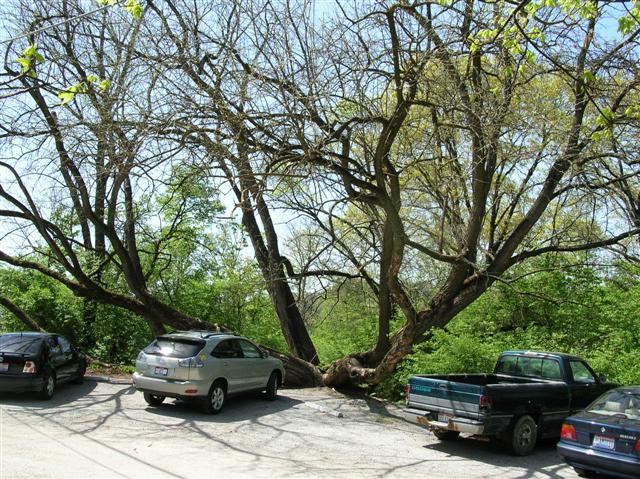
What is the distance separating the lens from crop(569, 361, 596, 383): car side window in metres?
11.3

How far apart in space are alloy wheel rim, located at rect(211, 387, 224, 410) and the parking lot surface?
0.80ft

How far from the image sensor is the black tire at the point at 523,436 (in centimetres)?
981

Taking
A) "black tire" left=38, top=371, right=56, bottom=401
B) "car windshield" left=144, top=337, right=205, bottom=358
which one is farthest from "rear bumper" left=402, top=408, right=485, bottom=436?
"black tire" left=38, top=371, right=56, bottom=401

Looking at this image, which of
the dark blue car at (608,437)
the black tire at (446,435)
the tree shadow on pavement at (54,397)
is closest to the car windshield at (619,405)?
the dark blue car at (608,437)

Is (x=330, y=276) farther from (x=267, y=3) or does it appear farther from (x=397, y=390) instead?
(x=267, y=3)

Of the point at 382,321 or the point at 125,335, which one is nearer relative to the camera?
the point at 382,321

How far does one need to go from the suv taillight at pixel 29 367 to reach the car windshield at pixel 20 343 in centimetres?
36

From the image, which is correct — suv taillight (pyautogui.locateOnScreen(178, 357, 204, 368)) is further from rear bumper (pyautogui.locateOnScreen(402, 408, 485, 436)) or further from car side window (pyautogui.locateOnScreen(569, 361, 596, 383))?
car side window (pyautogui.locateOnScreen(569, 361, 596, 383))

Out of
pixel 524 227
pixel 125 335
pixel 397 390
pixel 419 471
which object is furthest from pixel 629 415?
pixel 125 335

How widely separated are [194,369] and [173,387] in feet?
1.78

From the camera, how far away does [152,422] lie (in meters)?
11.3

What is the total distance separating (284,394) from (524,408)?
740cm

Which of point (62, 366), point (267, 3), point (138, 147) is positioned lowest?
point (62, 366)

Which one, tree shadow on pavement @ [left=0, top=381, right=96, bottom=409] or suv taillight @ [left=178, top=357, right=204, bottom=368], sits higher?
suv taillight @ [left=178, top=357, right=204, bottom=368]
